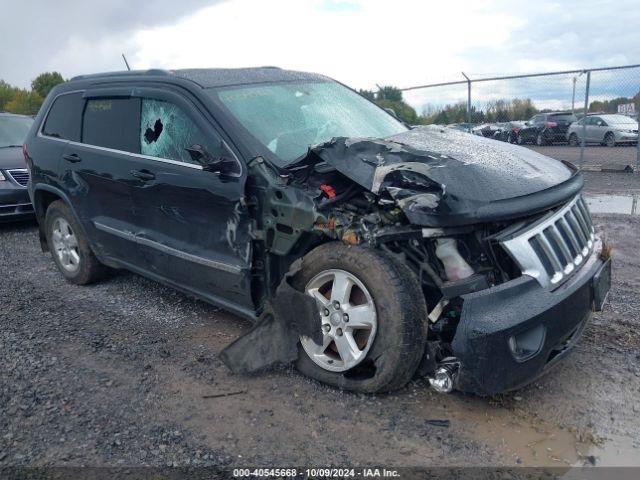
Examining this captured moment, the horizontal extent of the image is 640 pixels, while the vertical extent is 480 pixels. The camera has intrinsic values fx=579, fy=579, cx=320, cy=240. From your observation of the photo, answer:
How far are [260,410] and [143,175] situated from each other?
2017 mm

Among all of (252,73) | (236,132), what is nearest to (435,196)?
(236,132)

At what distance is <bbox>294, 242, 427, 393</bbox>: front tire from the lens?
299 centimetres

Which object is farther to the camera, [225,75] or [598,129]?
[598,129]

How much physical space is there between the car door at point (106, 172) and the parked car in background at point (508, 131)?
1679cm

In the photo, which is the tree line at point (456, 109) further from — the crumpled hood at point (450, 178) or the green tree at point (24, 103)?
the green tree at point (24, 103)

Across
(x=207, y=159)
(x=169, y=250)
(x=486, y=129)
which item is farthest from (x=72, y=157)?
(x=486, y=129)

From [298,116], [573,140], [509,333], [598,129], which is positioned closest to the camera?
[509,333]

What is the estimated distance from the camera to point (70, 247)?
5516 mm

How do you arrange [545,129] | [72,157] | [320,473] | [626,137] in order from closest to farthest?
[320,473], [72,157], [626,137], [545,129]

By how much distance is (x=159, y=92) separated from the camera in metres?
4.24

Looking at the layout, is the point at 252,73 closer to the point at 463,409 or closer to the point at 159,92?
the point at 159,92

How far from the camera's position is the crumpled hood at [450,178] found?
2979 mm

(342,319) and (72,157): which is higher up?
(72,157)

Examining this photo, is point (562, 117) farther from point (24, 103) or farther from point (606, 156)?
point (24, 103)
